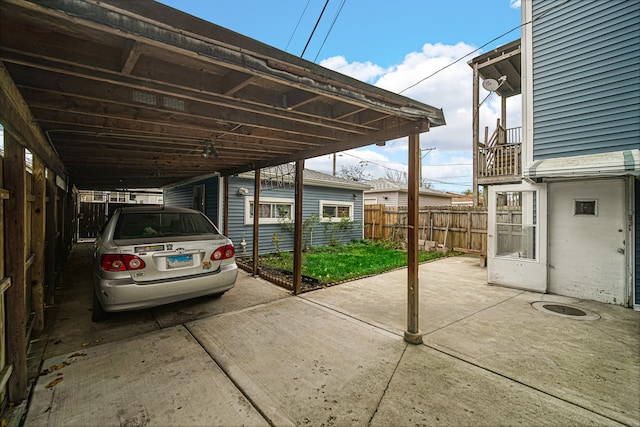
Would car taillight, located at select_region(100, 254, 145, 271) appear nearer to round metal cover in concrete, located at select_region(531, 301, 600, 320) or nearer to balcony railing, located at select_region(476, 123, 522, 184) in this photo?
round metal cover in concrete, located at select_region(531, 301, 600, 320)

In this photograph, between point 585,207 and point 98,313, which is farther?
point 585,207

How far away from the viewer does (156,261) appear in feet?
10.7

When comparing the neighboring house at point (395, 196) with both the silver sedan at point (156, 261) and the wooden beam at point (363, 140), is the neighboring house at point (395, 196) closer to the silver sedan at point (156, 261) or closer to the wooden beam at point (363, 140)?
the wooden beam at point (363, 140)

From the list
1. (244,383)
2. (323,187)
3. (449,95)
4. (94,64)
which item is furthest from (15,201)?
(449,95)

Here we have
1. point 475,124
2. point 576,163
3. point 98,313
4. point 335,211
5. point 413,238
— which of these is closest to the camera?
point 413,238

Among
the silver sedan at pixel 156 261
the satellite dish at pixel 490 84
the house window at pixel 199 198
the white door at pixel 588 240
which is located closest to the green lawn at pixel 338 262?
the silver sedan at pixel 156 261

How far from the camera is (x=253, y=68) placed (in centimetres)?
186

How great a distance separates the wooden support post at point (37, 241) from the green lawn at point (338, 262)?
13.7ft

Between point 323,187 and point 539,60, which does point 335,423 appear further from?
point 323,187

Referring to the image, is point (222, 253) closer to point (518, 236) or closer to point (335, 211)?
point (518, 236)

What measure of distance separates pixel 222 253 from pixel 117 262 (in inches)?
46.4

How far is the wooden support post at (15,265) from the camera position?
209 centimetres

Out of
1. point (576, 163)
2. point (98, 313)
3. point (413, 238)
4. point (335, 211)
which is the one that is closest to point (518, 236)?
point (576, 163)

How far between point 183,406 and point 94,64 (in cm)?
256
